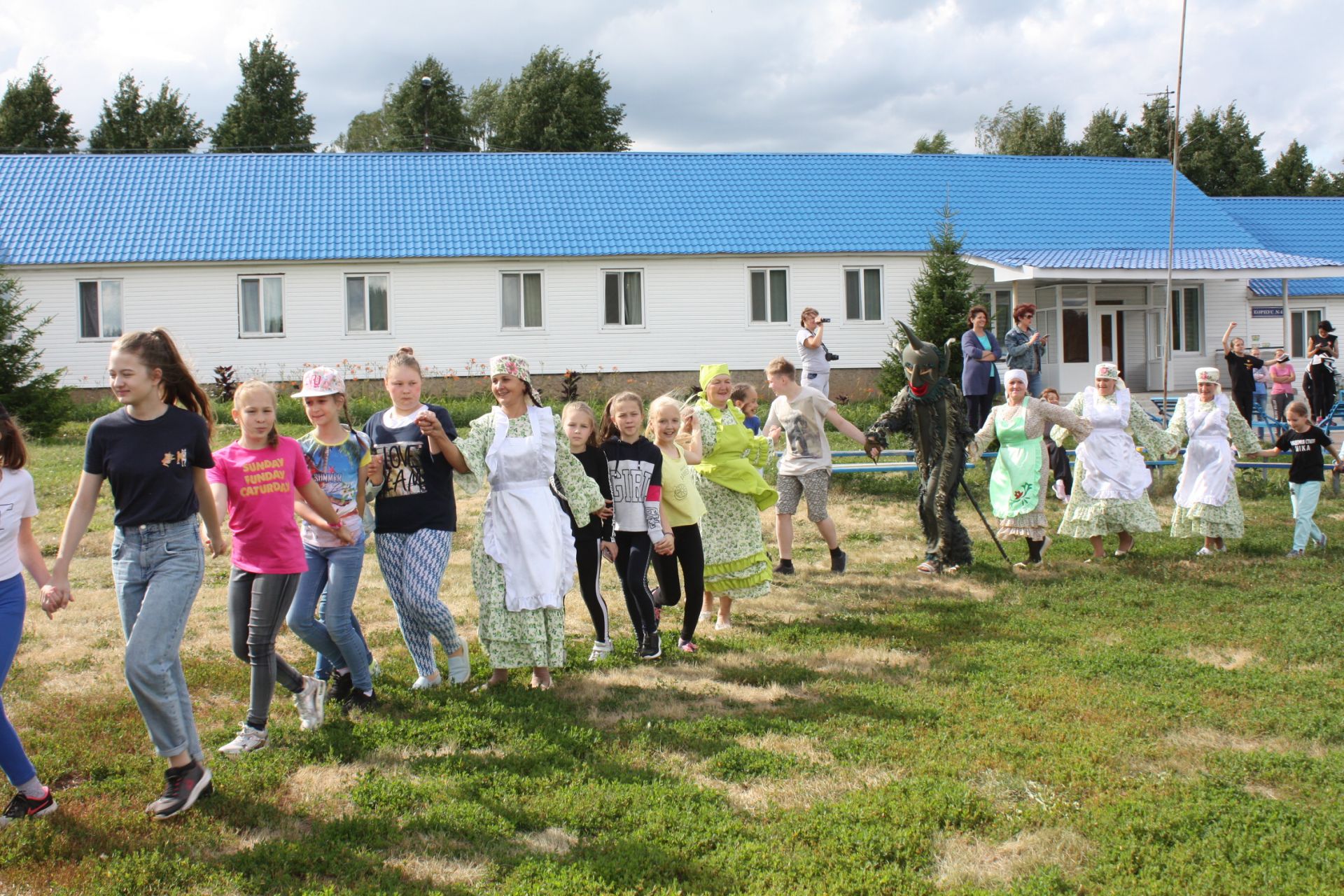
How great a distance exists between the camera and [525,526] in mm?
6137

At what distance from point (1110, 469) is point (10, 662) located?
8.71 m

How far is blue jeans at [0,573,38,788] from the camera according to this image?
14.4ft

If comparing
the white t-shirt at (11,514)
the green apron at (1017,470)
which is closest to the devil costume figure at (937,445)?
the green apron at (1017,470)

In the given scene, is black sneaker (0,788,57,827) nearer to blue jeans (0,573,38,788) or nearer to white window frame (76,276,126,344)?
blue jeans (0,573,38,788)

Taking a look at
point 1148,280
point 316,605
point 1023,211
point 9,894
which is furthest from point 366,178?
point 9,894

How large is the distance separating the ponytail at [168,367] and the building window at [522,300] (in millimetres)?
20727

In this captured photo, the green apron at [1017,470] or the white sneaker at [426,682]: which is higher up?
the green apron at [1017,470]

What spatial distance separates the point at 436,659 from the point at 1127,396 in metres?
6.94

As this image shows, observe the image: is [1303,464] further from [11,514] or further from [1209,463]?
[11,514]

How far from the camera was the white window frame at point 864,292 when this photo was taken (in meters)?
26.4

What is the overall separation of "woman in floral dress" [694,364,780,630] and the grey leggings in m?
3.13

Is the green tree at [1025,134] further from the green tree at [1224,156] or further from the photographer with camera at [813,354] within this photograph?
the photographer with camera at [813,354]

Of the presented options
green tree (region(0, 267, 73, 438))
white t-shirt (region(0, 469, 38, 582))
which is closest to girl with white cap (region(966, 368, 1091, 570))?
white t-shirt (region(0, 469, 38, 582))

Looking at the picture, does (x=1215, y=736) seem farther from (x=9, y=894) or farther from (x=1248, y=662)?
(x=9, y=894)
